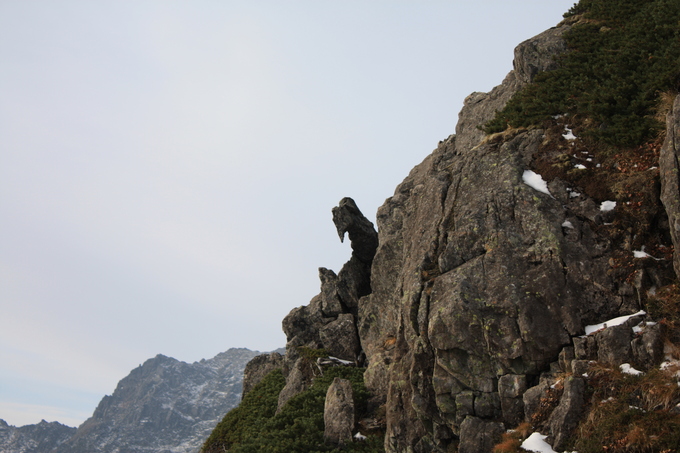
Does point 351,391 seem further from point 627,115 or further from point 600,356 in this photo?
point 627,115

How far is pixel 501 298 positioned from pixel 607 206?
5.41 metres

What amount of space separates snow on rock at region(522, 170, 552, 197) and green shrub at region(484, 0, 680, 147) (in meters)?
2.93

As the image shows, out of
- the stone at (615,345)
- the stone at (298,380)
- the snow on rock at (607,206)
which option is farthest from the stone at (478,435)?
the stone at (298,380)

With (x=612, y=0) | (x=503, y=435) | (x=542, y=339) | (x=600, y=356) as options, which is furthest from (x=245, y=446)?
(x=612, y=0)

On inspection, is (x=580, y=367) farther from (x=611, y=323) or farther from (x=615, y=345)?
(x=611, y=323)

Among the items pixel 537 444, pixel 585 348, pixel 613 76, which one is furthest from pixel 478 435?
pixel 613 76

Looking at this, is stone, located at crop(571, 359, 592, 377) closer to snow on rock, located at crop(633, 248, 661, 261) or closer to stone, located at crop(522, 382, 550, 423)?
stone, located at crop(522, 382, 550, 423)

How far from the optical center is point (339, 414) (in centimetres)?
2528

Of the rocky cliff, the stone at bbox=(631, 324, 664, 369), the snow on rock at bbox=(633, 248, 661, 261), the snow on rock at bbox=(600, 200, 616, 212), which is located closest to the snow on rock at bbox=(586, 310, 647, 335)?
the rocky cliff

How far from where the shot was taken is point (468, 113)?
33531 millimetres

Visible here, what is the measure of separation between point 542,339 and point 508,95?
1950 centimetres

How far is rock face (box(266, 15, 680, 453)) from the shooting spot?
49.6 ft

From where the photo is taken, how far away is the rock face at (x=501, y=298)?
1511 centimetres

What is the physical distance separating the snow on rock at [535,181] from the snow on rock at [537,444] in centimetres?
936
